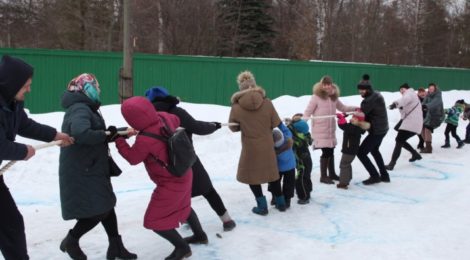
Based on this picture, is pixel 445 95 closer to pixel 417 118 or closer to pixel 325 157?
pixel 417 118

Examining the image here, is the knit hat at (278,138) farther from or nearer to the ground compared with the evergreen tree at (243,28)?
nearer to the ground

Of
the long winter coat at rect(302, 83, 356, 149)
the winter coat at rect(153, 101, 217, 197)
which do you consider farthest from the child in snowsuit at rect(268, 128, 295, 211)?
the long winter coat at rect(302, 83, 356, 149)

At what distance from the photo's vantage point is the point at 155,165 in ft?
12.7

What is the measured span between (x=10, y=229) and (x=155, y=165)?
3.79 ft

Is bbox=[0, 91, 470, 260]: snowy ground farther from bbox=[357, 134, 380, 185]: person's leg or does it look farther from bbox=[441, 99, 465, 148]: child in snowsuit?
bbox=[441, 99, 465, 148]: child in snowsuit

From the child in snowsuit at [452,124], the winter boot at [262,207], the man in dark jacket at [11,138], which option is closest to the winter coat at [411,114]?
the child in snowsuit at [452,124]

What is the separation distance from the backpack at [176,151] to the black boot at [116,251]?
87 centimetres

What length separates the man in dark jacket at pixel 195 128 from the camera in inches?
175

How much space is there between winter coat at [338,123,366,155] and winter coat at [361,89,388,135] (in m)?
0.28

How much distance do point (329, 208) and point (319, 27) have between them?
23.0 metres

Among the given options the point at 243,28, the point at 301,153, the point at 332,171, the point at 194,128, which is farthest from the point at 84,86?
the point at 243,28

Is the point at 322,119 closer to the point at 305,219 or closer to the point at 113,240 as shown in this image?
the point at 305,219

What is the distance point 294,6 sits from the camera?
3328 centimetres

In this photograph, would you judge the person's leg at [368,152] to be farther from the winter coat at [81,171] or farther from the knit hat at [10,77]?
the knit hat at [10,77]
